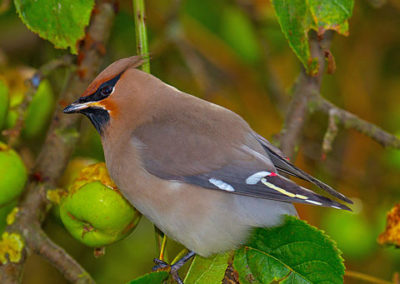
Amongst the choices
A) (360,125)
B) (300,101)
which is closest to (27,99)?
(300,101)

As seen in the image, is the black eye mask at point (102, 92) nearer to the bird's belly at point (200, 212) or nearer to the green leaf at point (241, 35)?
the bird's belly at point (200, 212)

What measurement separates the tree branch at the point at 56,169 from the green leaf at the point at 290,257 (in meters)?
0.44

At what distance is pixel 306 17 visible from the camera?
5.70ft

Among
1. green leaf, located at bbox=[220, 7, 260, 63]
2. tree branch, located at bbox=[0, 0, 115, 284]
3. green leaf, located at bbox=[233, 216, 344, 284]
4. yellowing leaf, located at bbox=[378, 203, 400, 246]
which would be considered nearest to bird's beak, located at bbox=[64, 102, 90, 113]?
tree branch, located at bbox=[0, 0, 115, 284]

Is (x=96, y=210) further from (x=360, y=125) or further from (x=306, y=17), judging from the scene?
(x=360, y=125)

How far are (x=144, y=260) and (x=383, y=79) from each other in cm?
154

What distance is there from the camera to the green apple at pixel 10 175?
5.90 ft

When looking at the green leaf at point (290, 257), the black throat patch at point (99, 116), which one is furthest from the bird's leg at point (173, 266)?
the black throat patch at point (99, 116)

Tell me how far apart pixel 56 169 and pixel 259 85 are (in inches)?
61.2

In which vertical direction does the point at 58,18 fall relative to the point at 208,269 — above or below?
above

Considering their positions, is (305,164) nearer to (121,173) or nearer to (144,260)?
(144,260)

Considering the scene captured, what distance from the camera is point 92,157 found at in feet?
8.23

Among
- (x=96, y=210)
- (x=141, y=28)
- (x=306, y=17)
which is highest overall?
(x=306, y=17)

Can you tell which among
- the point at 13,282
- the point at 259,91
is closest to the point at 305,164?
the point at 259,91
